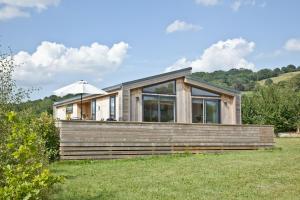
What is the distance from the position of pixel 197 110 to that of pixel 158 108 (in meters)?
2.11

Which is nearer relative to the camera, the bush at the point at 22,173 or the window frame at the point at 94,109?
the bush at the point at 22,173

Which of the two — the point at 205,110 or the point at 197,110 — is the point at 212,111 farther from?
the point at 197,110

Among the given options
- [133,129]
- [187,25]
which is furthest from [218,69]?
[133,129]

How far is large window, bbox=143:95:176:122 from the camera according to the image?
59.7ft

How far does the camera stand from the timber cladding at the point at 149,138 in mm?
12844

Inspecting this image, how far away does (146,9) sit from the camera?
16.5m

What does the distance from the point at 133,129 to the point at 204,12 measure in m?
5.95

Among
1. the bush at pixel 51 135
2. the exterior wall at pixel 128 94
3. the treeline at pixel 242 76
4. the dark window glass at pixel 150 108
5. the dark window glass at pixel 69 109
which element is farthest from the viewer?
the treeline at pixel 242 76

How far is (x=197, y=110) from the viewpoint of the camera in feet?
64.1

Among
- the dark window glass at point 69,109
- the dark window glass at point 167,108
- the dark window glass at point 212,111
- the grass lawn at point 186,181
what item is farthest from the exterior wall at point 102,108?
the grass lawn at point 186,181

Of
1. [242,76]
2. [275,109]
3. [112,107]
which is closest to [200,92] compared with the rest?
[112,107]

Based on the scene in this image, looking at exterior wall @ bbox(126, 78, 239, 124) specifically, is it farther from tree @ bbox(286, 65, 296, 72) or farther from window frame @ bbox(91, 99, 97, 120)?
tree @ bbox(286, 65, 296, 72)

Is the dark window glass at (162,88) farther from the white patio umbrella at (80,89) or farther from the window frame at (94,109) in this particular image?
the window frame at (94,109)

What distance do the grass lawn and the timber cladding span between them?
1315 millimetres
